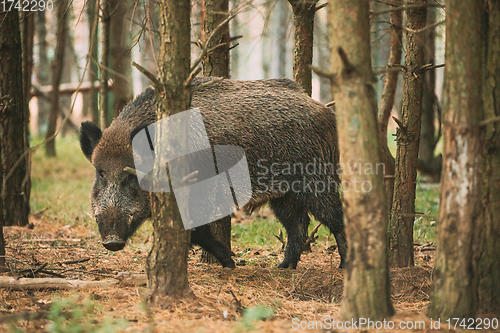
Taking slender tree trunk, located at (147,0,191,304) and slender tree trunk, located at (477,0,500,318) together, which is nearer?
slender tree trunk, located at (477,0,500,318)

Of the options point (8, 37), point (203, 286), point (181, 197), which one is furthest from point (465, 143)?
point (8, 37)

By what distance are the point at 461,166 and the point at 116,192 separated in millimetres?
2880

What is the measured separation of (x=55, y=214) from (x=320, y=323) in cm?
560

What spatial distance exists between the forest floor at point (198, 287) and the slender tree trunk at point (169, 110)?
0.66ft

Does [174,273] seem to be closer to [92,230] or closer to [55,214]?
[92,230]

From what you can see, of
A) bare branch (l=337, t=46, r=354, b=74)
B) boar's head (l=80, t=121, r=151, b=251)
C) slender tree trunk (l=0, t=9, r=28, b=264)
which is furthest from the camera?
slender tree trunk (l=0, t=9, r=28, b=264)

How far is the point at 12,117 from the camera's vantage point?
19.0ft

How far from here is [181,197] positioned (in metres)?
3.21

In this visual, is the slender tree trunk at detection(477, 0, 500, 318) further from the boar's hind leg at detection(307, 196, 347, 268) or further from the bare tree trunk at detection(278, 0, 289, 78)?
the bare tree trunk at detection(278, 0, 289, 78)

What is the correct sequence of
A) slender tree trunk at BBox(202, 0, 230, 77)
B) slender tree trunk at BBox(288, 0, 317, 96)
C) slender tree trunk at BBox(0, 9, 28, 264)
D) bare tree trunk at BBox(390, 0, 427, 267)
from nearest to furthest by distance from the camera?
bare tree trunk at BBox(390, 0, 427, 267)
slender tree trunk at BBox(202, 0, 230, 77)
slender tree trunk at BBox(288, 0, 317, 96)
slender tree trunk at BBox(0, 9, 28, 264)

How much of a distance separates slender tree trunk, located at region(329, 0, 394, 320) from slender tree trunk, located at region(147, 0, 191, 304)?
3.46 feet

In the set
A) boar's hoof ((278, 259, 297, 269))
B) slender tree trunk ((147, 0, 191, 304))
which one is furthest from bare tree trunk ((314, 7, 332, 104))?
boar's hoof ((278, 259, 297, 269))

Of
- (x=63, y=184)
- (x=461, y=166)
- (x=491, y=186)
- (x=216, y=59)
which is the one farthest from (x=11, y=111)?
(x=491, y=186)

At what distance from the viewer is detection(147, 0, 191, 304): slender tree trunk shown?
314cm
